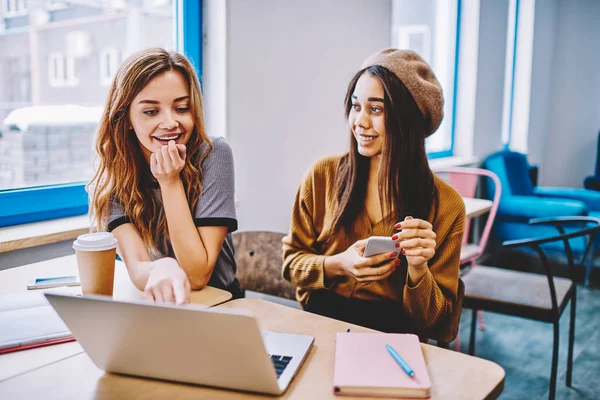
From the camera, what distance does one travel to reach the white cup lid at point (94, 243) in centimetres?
107

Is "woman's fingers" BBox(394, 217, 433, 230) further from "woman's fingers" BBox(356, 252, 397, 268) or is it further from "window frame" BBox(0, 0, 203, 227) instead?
"window frame" BBox(0, 0, 203, 227)

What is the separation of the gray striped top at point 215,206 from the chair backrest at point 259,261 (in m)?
0.33

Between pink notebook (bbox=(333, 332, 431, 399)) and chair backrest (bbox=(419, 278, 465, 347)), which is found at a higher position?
pink notebook (bbox=(333, 332, 431, 399))

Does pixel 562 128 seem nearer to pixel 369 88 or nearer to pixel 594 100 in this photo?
pixel 594 100

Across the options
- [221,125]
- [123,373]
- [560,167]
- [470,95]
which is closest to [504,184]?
[470,95]

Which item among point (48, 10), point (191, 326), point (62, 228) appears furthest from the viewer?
point (48, 10)

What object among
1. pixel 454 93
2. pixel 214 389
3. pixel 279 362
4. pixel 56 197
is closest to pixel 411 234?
pixel 279 362

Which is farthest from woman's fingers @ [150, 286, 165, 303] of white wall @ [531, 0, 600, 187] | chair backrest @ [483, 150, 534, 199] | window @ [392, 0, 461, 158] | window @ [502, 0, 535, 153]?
white wall @ [531, 0, 600, 187]

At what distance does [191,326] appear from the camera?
0.74m

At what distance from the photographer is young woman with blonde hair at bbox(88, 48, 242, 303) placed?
1373mm

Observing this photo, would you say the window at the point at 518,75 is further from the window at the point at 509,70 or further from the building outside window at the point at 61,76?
the building outside window at the point at 61,76

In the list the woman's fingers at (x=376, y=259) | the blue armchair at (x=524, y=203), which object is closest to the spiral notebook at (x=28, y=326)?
the woman's fingers at (x=376, y=259)

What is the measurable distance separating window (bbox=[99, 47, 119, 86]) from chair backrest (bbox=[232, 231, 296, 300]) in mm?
830

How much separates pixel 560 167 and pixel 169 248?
5508 millimetres
